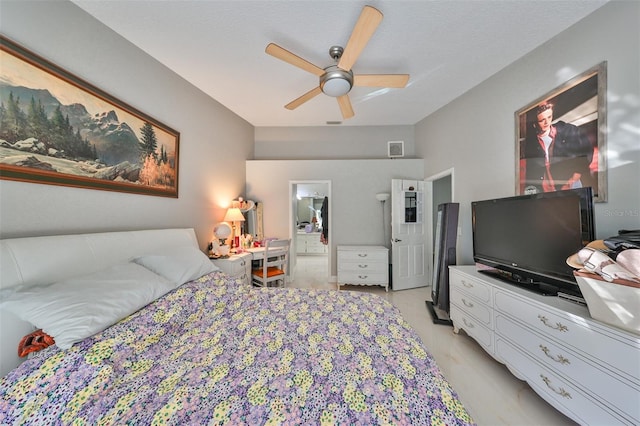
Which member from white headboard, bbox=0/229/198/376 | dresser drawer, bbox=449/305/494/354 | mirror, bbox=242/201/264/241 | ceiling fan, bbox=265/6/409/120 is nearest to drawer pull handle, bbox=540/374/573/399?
dresser drawer, bbox=449/305/494/354

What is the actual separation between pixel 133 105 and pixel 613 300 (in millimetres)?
3669

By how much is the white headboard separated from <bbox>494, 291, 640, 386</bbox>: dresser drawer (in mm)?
3016

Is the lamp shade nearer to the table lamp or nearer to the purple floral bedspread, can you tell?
the table lamp

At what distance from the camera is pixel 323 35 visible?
6.28 ft

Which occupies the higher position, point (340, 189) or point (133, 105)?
point (133, 105)

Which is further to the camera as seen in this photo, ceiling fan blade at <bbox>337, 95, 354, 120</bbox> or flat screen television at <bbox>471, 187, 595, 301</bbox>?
ceiling fan blade at <bbox>337, 95, 354, 120</bbox>

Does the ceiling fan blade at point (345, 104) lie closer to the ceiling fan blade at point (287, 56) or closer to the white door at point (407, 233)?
the ceiling fan blade at point (287, 56)

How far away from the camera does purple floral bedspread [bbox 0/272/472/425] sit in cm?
79

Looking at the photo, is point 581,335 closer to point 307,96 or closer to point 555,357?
point 555,357

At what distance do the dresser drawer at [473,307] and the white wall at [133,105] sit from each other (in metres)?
3.14

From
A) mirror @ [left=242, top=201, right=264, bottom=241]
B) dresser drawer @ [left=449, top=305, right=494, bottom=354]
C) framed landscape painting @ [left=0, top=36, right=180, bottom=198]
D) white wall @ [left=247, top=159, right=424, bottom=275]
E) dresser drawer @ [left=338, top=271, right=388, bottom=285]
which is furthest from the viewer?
white wall @ [left=247, top=159, right=424, bottom=275]

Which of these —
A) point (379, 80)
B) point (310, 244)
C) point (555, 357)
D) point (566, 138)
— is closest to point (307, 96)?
point (379, 80)

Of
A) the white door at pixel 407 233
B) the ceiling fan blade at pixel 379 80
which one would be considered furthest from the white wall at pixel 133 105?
the white door at pixel 407 233

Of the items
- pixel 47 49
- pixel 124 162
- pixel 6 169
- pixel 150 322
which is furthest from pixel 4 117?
pixel 150 322
